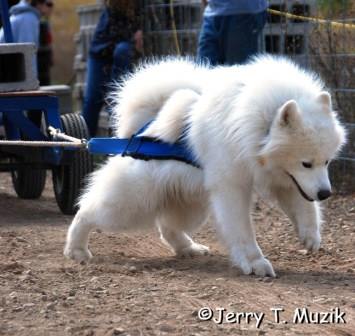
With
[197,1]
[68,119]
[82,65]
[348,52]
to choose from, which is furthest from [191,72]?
[82,65]

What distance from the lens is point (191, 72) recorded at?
18.0 ft

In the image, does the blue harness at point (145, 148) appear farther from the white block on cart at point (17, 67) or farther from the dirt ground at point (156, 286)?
the white block on cart at point (17, 67)

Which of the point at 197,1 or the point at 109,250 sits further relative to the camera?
the point at 197,1

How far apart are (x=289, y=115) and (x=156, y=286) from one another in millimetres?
1022

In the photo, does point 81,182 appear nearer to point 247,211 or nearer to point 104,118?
point 247,211

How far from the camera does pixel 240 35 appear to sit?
24.7ft

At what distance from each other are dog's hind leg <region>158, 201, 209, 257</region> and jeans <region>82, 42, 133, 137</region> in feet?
12.9

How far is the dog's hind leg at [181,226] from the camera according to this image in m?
5.41

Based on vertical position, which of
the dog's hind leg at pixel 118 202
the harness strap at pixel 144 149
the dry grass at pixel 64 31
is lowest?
the dry grass at pixel 64 31

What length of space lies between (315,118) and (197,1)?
4.97 m

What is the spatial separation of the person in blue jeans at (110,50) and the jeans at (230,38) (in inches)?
69.1

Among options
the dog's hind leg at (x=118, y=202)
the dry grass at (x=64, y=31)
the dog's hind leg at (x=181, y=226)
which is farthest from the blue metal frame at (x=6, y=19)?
the dry grass at (x=64, y=31)

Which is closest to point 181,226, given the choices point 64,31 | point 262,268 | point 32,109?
point 262,268

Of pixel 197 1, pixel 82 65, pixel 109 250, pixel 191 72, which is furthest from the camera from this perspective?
pixel 82 65
